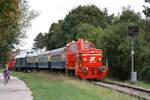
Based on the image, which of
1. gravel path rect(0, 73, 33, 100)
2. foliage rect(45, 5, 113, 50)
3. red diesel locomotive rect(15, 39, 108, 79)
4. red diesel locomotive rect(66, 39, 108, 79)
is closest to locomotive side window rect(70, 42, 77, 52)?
red diesel locomotive rect(15, 39, 108, 79)

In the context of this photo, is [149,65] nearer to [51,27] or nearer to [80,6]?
[80,6]

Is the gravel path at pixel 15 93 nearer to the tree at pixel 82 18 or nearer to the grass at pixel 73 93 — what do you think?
the grass at pixel 73 93

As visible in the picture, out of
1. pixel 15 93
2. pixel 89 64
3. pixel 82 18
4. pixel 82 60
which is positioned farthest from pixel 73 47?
pixel 82 18

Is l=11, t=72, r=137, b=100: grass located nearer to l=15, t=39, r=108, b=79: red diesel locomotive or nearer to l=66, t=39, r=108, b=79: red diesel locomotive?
l=66, t=39, r=108, b=79: red diesel locomotive

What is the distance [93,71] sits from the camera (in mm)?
40906

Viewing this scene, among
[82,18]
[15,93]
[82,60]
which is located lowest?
[15,93]

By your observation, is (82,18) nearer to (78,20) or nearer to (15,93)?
(78,20)

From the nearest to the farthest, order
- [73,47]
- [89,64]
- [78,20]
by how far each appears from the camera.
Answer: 1. [89,64]
2. [73,47]
3. [78,20]

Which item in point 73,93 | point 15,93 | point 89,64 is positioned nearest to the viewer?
point 73,93

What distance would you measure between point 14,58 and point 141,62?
206 ft

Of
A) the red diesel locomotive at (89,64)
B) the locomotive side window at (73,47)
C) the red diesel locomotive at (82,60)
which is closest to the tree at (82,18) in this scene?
the red diesel locomotive at (82,60)

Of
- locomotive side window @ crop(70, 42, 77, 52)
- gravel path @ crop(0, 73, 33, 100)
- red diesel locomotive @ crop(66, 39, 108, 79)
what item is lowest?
gravel path @ crop(0, 73, 33, 100)

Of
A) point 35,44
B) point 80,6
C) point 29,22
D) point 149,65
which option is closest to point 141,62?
point 149,65

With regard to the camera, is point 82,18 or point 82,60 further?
point 82,18
